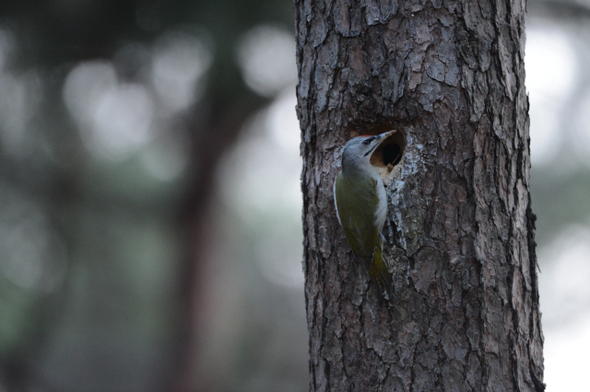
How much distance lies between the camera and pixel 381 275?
144 centimetres

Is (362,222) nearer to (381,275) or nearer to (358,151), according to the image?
(381,275)

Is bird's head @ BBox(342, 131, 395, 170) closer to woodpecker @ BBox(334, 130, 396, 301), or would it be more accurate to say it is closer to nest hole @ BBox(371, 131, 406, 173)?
woodpecker @ BBox(334, 130, 396, 301)

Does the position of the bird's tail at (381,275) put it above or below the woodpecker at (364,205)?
below

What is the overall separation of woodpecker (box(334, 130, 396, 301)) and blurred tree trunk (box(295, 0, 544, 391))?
0.12 ft

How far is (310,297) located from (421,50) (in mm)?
930

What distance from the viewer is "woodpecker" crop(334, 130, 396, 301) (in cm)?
145

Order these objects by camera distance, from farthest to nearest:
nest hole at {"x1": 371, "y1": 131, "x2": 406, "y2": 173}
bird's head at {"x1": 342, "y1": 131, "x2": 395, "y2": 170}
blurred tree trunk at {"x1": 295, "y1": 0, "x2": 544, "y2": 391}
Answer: nest hole at {"x1": 371, "y1": 131, "x2": 406, "y2": 173}
bird's head at {"x1": 342, "y1": 131, "x2": 395, "y2": 170}
blurred tree trunk at {"x1": 295, "y1": 0, "x2": 544, "y2": 391}

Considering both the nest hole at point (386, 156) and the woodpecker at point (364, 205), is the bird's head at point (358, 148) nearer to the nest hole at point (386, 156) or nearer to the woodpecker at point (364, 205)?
the woodpecker at point (364, 205)

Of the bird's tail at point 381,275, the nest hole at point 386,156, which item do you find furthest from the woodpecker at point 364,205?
the nest hole at point 386,156

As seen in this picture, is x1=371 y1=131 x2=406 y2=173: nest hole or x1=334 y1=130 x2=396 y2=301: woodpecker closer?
x1=334 y1=130 x2=396 y2=301: woodpecker

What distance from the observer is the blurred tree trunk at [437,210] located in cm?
137

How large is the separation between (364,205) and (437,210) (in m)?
0.26

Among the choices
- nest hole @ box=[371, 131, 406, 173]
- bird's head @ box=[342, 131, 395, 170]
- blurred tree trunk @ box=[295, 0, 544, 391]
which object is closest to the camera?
blurred tree trunk @ box=[295, 0, 544, 391]

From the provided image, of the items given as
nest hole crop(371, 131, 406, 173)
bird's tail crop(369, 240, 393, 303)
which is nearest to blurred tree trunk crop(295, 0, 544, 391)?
bird's tail crop(369, 240, 393, 303)
